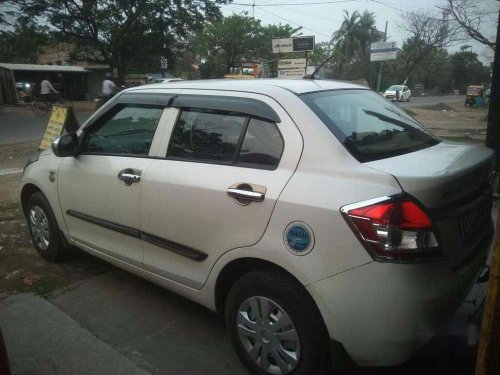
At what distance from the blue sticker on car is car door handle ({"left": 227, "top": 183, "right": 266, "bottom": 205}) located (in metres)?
0.24

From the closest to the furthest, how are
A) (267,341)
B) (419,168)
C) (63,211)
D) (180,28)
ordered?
(419,168), (267,341), (63,211), (180,28)

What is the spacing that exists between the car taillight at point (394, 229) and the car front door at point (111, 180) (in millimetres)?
1606

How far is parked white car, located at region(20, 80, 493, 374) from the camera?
2020mm

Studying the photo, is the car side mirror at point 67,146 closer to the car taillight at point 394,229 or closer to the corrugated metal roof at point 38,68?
the car taillight at point 394,229

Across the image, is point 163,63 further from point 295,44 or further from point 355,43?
point 355,43

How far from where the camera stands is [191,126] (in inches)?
116

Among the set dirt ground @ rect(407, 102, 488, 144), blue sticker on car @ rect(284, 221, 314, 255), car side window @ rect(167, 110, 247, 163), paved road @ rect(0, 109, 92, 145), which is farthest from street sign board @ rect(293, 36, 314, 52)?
blue sticker on car @ rect(284, 221, 314, 255)


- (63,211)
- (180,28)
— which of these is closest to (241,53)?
(180,28)

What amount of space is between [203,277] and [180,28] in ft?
75.8

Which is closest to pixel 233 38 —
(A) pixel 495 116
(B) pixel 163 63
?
(B) pixel 163 63

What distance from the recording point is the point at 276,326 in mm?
2363

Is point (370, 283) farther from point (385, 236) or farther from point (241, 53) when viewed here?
point (241, 53)

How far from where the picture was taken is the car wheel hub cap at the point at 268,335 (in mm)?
2328

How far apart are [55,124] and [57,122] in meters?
0.09
